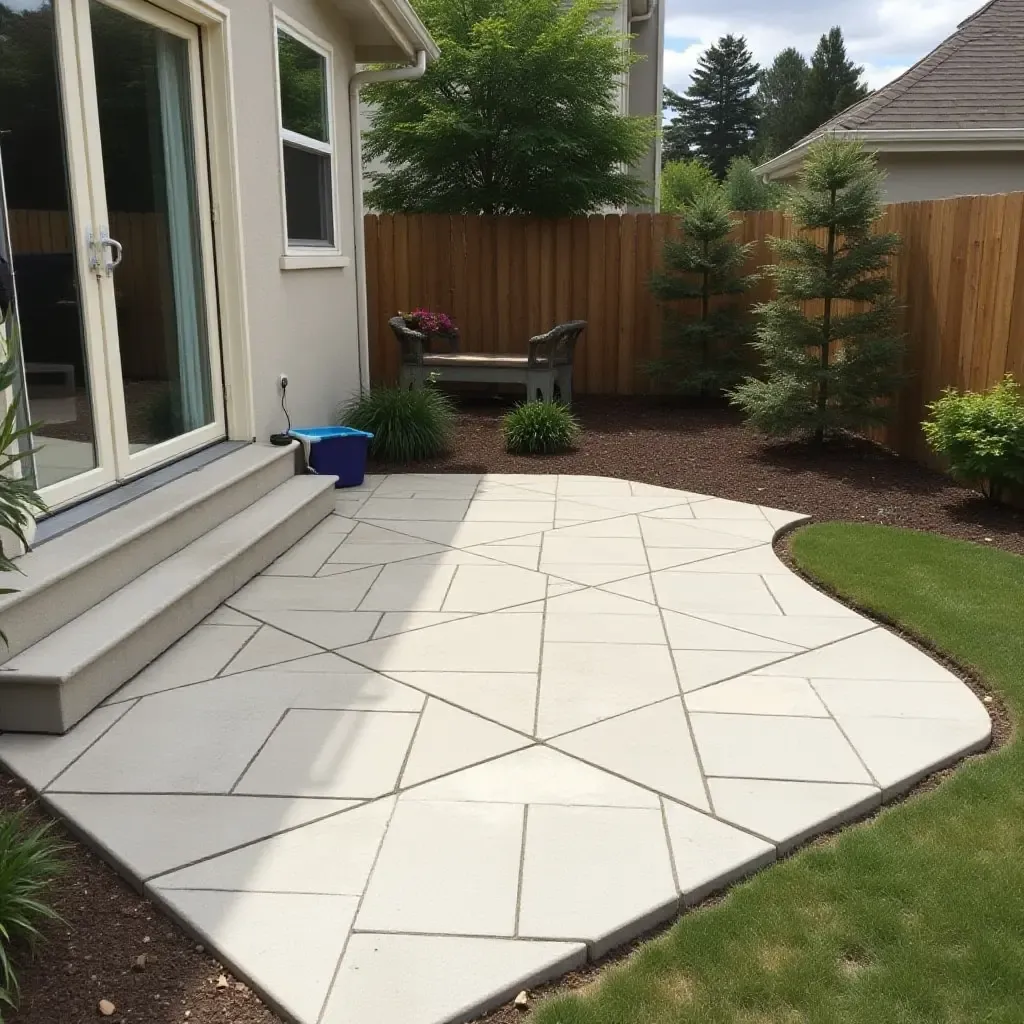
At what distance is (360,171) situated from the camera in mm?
8180

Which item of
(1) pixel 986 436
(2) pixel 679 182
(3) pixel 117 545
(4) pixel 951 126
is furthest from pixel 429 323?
(2) pixel 679 182

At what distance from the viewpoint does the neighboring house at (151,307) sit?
11.9 feet

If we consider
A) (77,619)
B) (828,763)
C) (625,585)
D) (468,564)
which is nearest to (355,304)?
(468,564)

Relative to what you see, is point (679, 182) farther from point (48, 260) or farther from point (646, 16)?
point (48, 260)

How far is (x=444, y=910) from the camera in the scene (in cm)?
231

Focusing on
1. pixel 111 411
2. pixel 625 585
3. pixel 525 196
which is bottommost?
pixel 625 585

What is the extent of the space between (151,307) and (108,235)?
57cm

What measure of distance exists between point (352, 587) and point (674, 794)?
2183 mm

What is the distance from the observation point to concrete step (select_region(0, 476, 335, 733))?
10.2ft

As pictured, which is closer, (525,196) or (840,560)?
(840,560)

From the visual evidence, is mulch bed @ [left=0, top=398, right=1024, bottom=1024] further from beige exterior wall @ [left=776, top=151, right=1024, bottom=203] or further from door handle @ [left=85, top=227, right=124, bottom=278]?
beige exterior wall @ [left=776, top=151, right=1024, bottom=203]

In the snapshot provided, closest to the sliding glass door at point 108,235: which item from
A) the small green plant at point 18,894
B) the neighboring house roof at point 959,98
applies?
the small green plant at point 18,894

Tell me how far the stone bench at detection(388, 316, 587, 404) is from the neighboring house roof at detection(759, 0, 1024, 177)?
16.0ft

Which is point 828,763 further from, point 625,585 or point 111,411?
point 111,411
